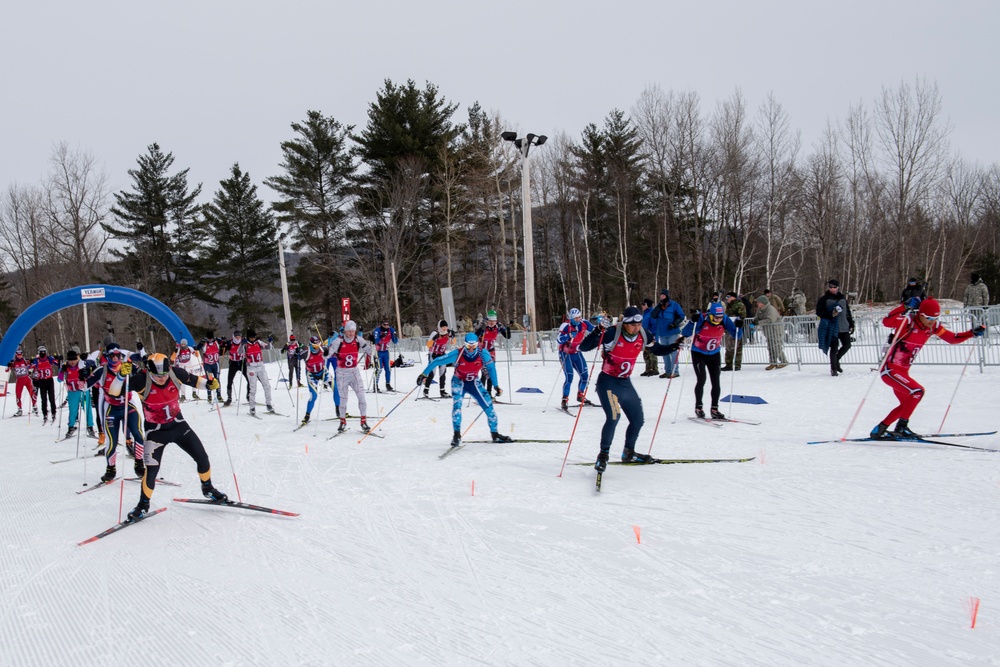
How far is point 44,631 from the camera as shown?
4.16m

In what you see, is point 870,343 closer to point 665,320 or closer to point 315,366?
point 665,320

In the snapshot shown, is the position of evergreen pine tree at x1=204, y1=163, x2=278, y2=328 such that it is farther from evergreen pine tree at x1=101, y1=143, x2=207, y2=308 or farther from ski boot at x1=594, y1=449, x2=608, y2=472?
ski boot at x1=594, y1=449, x2=608, y2=472

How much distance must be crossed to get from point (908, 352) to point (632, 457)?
3.77 metres

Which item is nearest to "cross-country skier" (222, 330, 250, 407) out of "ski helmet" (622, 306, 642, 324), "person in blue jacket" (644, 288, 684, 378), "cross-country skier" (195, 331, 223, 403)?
"cross-country skier" (195, 331, 223, 403)

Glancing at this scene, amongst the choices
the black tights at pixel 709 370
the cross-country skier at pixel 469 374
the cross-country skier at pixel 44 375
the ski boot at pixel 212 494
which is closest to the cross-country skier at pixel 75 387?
the cross-country skier at pixel 44 375

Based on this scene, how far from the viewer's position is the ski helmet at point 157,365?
262 inches

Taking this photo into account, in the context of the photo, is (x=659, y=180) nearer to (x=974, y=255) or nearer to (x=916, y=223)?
(x=916, y=223)

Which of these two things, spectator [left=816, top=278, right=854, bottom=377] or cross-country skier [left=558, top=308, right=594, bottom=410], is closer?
cross-country skier [left=558, top=308, right=594, bottom=410]

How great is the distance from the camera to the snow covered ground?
362 cm

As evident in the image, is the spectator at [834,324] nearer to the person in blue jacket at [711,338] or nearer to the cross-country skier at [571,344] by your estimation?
the person in blue jacket at [711,338]

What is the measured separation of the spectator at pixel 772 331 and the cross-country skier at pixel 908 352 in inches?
325

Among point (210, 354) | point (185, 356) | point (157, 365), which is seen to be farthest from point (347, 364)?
point (210, 354)

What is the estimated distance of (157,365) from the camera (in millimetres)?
6672

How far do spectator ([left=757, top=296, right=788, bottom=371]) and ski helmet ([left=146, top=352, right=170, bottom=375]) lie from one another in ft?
47.0
